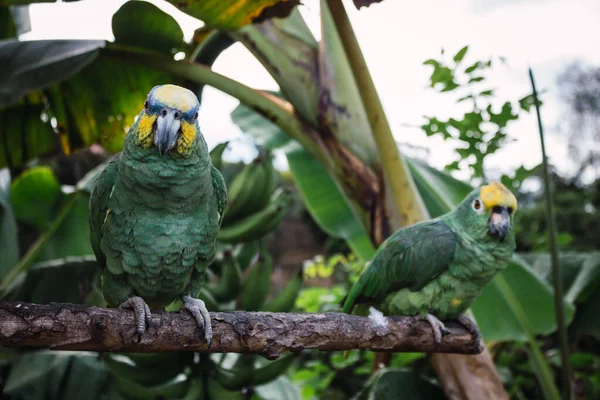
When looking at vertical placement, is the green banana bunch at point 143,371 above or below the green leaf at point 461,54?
below

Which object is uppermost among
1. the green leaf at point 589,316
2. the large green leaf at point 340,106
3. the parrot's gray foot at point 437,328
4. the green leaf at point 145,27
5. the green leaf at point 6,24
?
the green leaf at point 6,24

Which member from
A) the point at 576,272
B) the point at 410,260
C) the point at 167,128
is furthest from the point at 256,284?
the point at 576,272

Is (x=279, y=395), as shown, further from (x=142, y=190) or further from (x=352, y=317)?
(x=142, y=190)

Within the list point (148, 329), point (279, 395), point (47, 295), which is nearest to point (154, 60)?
point (47, 295)

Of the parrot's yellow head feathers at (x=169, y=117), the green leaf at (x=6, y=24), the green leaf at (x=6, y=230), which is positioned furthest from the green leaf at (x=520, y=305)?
the green leaf at (x=6, y=24)

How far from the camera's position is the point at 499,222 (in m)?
1.69

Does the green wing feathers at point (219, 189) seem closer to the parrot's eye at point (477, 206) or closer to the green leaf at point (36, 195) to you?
the parrot's eye at point (477, 206)

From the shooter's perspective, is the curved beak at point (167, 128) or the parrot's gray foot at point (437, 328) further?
the parrot's gray foot at point (437, 328)

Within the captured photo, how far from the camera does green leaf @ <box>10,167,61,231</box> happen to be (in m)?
3.06

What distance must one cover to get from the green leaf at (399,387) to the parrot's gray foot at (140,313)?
3.87 feet

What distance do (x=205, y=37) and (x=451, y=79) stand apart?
1.16 meters

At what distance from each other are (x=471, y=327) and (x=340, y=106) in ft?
3.31

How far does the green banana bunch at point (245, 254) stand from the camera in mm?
2635

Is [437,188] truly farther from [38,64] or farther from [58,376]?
[58,376]
